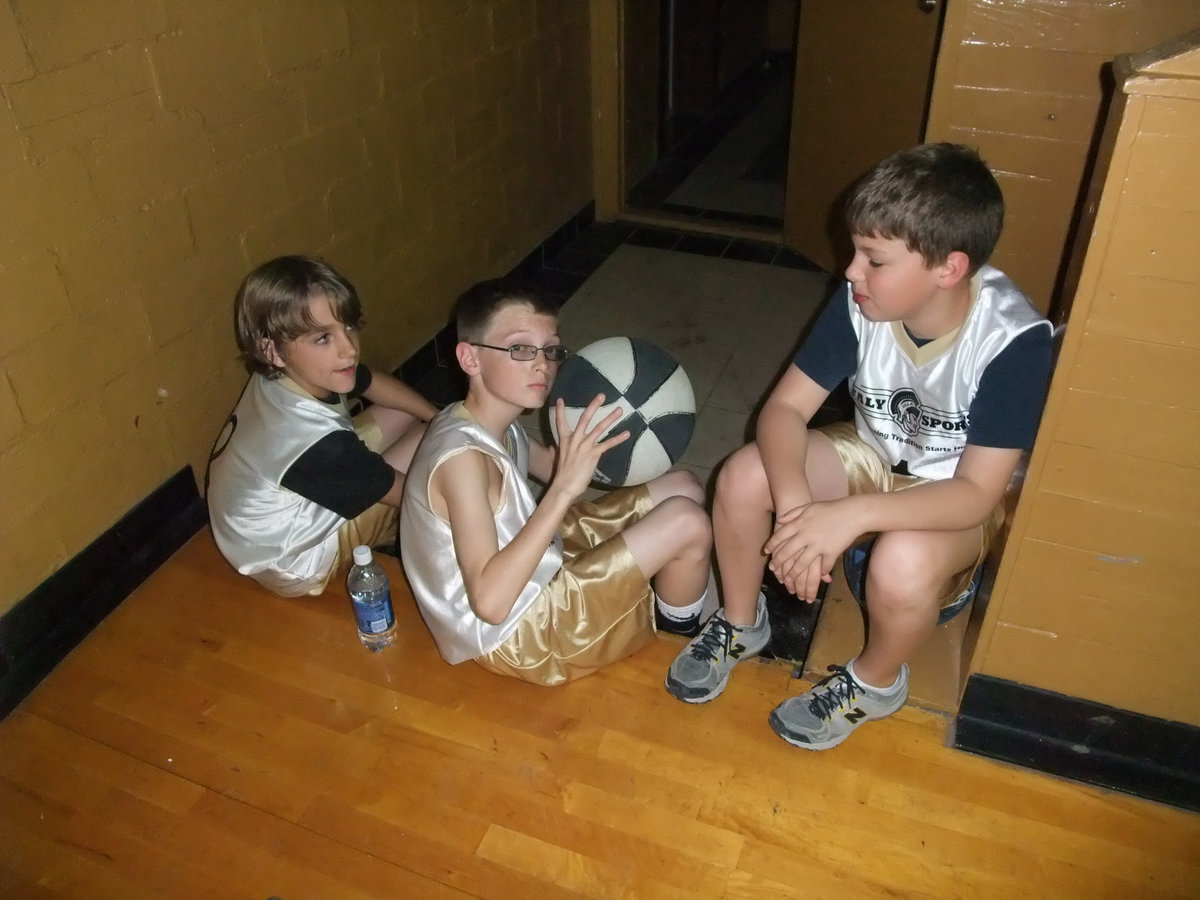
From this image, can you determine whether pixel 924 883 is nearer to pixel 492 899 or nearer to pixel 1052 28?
pixel 492 899

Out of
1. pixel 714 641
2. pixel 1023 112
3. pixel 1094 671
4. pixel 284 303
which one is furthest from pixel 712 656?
pixel 1023 112

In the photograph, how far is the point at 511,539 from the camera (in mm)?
1872

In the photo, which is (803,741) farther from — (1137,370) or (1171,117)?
(1171,117)

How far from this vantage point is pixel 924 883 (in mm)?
1653

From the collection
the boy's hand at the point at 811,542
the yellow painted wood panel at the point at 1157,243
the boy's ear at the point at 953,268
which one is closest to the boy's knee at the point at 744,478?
the boy's hand at the point at 811,542

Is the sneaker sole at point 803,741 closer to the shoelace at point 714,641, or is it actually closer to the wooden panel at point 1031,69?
the shoelace at point 714,641

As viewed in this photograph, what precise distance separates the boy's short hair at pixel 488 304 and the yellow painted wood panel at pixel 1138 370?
1.03m

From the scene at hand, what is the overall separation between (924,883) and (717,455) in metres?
1.59

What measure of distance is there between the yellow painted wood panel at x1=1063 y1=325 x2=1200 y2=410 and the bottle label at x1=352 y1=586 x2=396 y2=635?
4.93 ft

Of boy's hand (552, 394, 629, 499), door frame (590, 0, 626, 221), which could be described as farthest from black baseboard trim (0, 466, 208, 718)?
door frame (590, 0, 626, 221)

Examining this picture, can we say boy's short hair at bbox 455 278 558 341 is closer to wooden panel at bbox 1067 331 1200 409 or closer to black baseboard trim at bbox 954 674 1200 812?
wooden panel at bbox 1067 331 1200 409

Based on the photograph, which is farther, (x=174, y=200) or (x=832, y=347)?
(x=174, y=200)

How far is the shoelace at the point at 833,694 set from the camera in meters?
1.89

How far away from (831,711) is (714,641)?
0.29 meters
